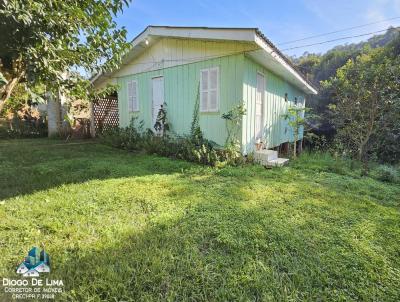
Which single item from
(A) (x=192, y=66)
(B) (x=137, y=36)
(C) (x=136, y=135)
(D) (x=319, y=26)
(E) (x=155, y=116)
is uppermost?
(D) (x=319, y=26)

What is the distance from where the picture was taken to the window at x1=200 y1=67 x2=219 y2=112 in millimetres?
5672

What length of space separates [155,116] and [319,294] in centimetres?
669

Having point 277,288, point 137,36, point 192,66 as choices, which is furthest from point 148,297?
point 137,36

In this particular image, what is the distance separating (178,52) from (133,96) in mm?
2751

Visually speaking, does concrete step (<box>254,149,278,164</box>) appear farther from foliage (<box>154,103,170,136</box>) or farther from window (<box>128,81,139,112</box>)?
window (<box>128,81,139,112</box>)

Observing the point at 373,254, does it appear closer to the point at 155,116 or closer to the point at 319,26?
the point at 155,116

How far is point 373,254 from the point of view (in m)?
1.97

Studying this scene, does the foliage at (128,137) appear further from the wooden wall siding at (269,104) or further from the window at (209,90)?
the wooden wall siding at (269,104)

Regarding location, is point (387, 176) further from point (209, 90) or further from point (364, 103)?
point (209, 90)

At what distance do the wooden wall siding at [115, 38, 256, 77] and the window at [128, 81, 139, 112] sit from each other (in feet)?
1.42

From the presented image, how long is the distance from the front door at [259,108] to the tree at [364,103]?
353 centimetres

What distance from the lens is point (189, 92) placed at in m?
6.27
